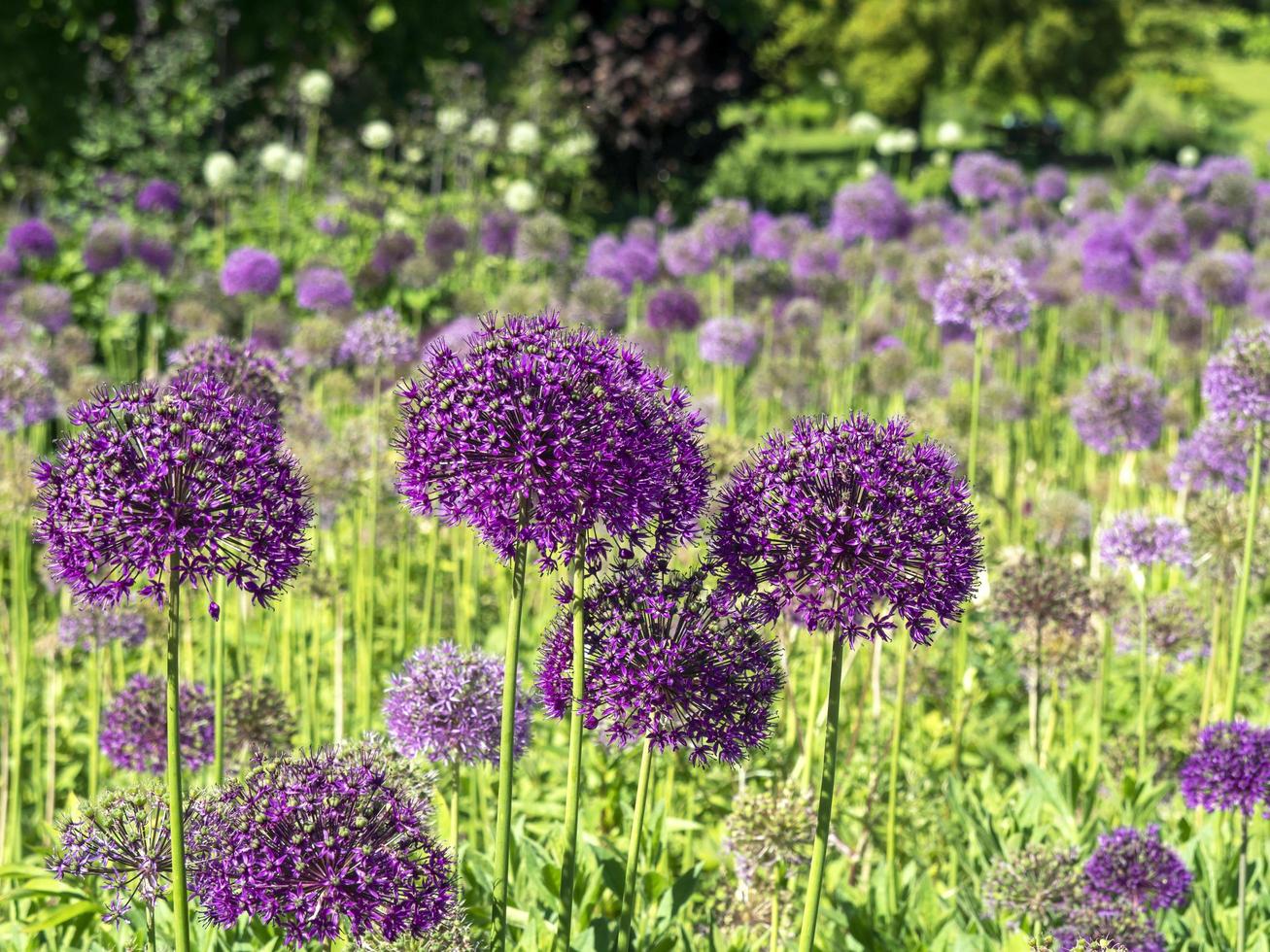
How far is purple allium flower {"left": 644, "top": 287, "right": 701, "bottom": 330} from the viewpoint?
26.5 feet

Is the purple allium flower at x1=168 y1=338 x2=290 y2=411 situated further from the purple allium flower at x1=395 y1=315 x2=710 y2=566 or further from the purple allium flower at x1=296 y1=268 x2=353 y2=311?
the purple allium flower at x1=296 y1=268 x2=353 y2=311

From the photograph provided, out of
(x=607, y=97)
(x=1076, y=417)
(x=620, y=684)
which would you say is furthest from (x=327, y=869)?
(x=607, y=97)

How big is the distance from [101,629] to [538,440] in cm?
285

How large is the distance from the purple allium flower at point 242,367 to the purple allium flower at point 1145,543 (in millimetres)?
2817

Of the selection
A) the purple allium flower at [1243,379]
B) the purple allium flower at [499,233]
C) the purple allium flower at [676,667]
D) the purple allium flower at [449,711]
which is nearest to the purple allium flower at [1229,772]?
the purple allium flower at [1243,379]

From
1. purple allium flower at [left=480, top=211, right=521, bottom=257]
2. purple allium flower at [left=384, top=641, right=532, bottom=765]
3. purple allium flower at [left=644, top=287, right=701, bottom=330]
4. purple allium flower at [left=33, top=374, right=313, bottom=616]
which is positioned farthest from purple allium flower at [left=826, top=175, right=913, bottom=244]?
purple allium flower at [left=33, top=374, right=313, bottom=616]

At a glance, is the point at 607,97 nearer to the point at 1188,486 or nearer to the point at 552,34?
the point at 552,34

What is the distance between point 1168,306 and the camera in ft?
27.7

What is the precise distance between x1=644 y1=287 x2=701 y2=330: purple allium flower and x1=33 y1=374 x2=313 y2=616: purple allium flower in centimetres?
573

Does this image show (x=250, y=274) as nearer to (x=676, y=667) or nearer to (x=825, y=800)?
(x=676, y=667)

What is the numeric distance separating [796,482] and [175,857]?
3.90 ft

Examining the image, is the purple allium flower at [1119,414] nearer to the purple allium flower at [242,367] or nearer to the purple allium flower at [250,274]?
the purple allium flower at [242,367]

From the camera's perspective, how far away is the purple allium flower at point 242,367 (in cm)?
377

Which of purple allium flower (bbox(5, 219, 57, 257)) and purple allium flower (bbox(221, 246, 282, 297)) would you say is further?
purple allium flower (bbox(5, 219, 57, 257))
